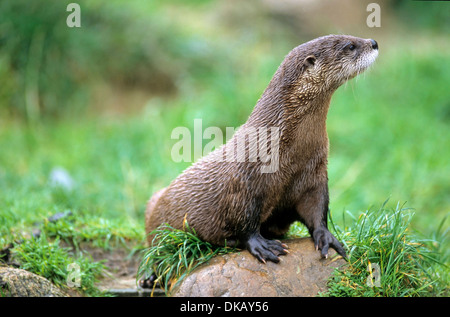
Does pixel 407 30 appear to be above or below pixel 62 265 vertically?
above

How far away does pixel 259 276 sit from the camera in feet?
11.7

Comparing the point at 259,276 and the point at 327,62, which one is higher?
the point at 327,62

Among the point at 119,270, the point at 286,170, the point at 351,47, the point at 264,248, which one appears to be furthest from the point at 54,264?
the point at 351,47

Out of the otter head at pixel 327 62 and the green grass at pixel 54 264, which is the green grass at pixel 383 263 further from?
the green grass at pixel 54 264

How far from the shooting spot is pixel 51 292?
3.75m

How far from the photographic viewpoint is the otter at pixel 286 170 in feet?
12.2

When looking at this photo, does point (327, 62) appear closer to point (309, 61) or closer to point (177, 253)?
point (309, 61)

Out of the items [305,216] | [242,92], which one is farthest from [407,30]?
[305,216]

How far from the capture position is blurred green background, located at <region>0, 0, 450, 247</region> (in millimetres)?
7238

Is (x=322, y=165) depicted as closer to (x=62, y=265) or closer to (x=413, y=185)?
(x=62, y=265)

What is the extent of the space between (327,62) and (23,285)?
2.37 metres

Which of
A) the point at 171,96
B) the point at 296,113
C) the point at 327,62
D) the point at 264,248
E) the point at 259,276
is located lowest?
the point at 259,276

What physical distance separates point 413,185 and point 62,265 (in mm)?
4758

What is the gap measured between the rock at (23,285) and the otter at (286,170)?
976 millimetres
